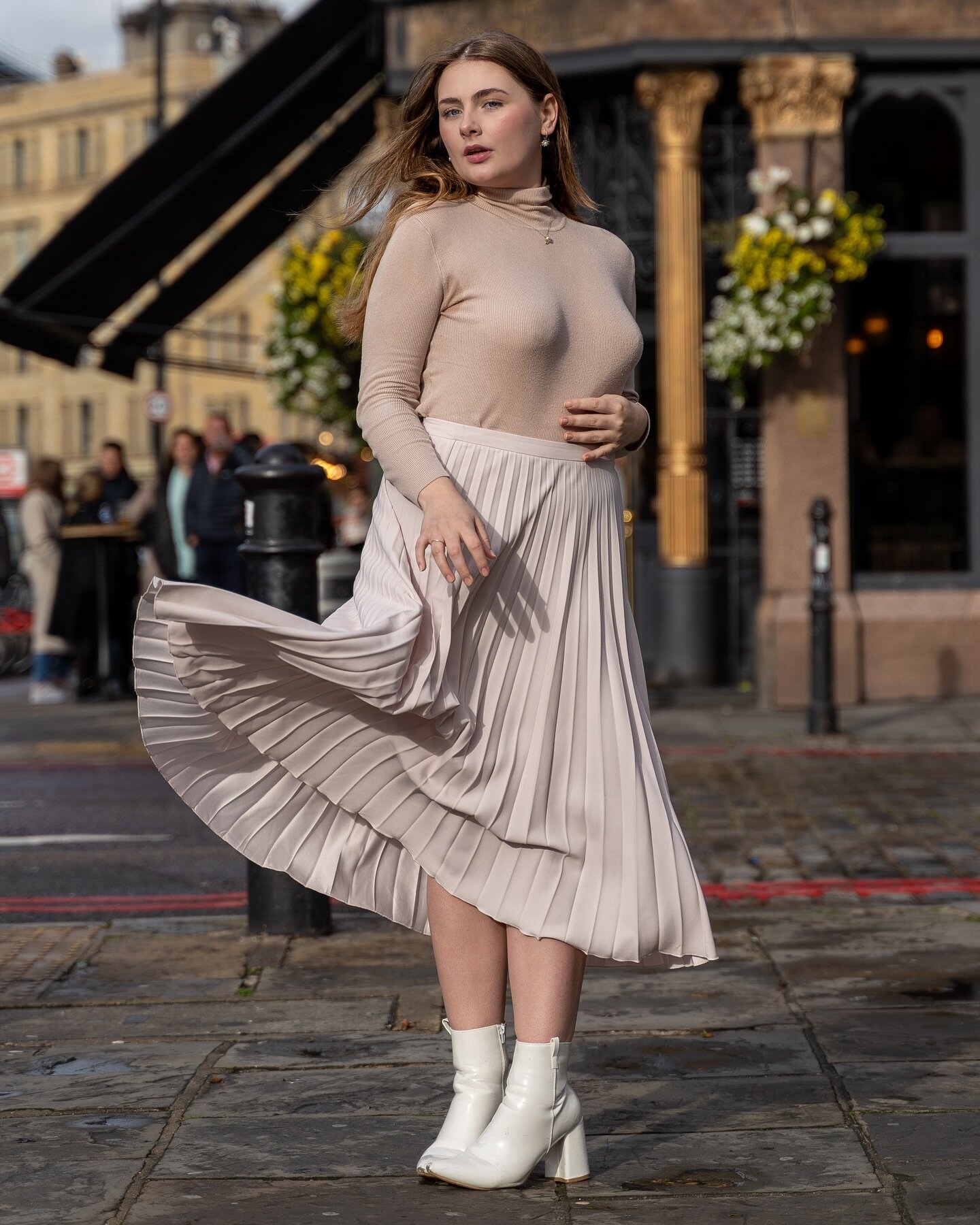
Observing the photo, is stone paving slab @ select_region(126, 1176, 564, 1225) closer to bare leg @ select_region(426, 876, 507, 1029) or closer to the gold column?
bare leg @ select_region(426, 876, 507, 1029)

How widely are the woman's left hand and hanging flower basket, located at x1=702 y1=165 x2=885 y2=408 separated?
881cm

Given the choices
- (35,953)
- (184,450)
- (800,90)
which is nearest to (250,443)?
(184,450)

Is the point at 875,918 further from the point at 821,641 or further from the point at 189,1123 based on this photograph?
the point at 821,641

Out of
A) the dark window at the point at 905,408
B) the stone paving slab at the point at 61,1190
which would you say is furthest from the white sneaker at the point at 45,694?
the stone paving slab at the point at 61,1190

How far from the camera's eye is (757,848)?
6957mm

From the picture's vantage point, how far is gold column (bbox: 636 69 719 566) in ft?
40.8

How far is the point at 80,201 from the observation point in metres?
69.3

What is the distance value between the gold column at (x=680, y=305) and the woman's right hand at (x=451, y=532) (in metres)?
9.53

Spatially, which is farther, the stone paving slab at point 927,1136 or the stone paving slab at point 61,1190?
the stone paving slab at point 927,1136

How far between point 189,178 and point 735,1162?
37.1ft

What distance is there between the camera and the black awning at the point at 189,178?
529 inches

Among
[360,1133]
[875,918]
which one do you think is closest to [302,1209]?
[360,1133]

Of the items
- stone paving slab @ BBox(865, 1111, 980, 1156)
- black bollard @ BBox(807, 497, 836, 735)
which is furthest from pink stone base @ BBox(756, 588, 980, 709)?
stone paving slab @ BBox(865, 1111, 980, 1156)

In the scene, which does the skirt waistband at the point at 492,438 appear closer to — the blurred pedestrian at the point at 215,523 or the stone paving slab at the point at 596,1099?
the stone paving slab at the point at 596,1099
